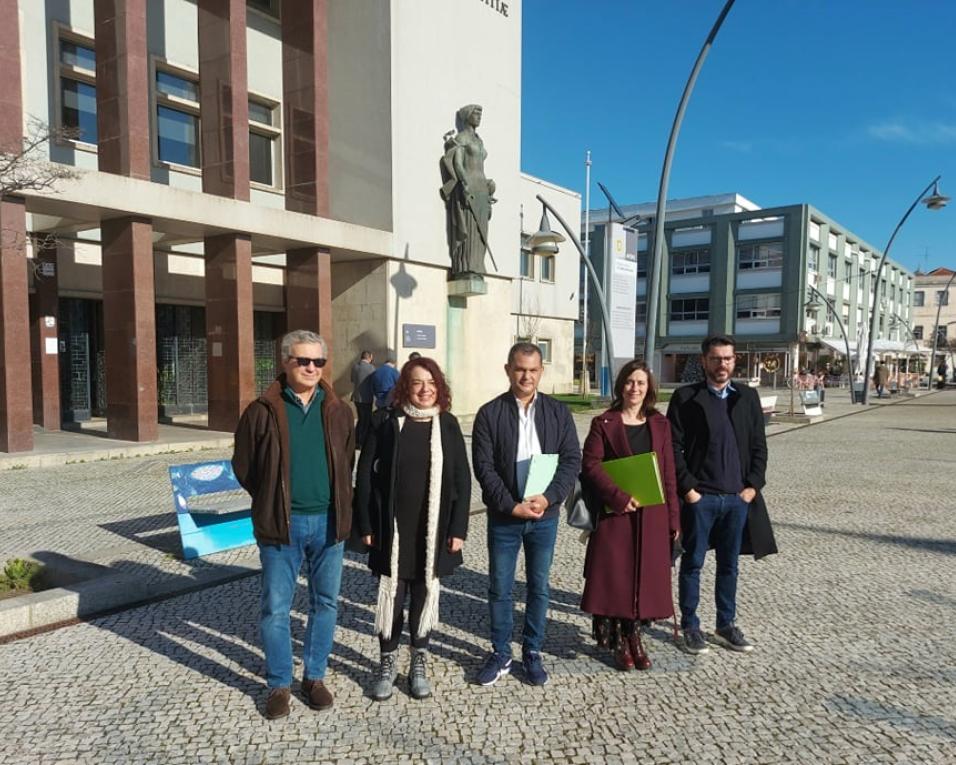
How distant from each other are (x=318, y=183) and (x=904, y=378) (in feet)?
134

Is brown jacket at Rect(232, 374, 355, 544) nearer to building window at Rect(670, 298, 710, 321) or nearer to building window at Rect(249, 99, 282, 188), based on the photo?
building window at Rect(249, 99, 282, 188)

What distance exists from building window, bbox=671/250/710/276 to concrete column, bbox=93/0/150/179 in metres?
50.9

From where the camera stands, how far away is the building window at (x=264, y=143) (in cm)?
1697

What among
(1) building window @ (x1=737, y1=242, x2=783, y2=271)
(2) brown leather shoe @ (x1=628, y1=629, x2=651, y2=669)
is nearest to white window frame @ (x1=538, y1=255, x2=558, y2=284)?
(2) brown leather shoe @ (x1=628, y1=629, x2=651, y2=669)

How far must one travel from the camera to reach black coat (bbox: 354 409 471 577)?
3.44 meters

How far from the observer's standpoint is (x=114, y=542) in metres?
6.12

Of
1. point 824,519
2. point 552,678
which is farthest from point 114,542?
point 824,519

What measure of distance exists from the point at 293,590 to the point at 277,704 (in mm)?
522

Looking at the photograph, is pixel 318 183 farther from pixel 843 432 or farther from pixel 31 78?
pixel 843 432

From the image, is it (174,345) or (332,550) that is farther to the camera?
(174,345)

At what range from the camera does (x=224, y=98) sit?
13375mm

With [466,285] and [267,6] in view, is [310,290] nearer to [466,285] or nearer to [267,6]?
[466,285]

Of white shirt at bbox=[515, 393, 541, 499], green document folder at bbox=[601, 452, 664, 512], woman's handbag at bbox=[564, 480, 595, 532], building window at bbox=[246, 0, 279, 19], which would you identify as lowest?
woman's handbag at bbox=[564, 480, 595, 532]

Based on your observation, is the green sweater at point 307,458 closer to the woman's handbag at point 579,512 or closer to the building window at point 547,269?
the woman's handbag at point 579,512
